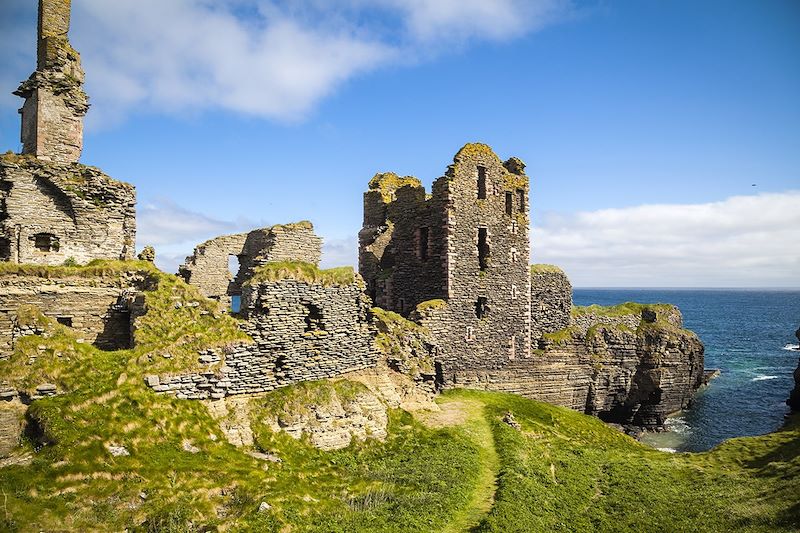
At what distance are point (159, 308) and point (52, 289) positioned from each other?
3765mm

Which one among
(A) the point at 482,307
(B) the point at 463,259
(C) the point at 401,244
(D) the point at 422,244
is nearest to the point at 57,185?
(C) the point at 401,244

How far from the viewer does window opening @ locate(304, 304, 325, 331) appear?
22.1m

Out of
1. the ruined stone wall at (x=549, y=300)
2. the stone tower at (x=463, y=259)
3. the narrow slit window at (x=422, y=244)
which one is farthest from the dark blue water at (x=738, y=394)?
the narrow slit window at (x=422, y=244)

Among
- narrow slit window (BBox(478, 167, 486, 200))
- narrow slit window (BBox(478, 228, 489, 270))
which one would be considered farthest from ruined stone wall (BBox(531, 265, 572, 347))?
narrow slit window (BBox(478, 167, 486, 200))

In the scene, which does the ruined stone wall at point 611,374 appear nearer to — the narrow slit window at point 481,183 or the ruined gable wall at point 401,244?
the ruined gable wall at point 401,244

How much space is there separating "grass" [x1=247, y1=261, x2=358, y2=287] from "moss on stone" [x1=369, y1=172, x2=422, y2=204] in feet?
48.0

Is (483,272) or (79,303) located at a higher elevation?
(483,272)

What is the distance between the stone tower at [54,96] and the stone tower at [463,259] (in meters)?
18.6

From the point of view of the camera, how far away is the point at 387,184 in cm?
3800

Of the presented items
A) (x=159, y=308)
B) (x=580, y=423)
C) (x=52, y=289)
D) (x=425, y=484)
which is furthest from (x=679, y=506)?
(x=52, y=289)

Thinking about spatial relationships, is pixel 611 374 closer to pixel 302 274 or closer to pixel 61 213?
pixel 302 274

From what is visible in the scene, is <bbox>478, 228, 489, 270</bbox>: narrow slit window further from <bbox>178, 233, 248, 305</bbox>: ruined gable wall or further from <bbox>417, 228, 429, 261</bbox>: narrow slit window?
<bbox>178, 233, 248, 305</bbox>: ruined gable wall

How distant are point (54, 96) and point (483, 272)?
23.9 metres

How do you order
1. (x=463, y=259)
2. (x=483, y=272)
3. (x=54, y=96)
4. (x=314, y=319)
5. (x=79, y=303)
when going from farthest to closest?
(x=483, y=272) < (x=463, y=259) < (x=54, y=96) < (x=314, y=319) < (x=79, y=303)
